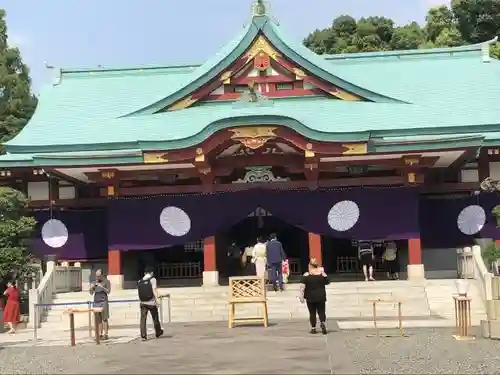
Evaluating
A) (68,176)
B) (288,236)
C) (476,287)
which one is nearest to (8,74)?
(68,176)

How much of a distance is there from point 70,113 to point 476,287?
13.1 metres

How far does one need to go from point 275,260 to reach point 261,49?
6.43m

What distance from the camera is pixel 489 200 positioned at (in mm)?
20031

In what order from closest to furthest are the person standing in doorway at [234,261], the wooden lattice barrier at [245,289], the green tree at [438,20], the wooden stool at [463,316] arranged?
the wooden stool at [463,316], the wooden lattice barrier at [245,289], the person standing in doorway at [234,261], the green tree at [438,20]

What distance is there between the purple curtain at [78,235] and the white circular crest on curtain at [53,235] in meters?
0.08

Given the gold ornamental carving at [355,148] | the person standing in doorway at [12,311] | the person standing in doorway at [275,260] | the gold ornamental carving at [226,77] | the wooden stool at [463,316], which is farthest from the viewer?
the gold ornamental carving at [226,77]

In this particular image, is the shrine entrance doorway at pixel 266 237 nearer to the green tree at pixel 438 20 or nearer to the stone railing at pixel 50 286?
the stone railing at pixel 50 286

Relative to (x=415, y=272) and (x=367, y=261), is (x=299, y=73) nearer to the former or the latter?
(x=367, y=261)

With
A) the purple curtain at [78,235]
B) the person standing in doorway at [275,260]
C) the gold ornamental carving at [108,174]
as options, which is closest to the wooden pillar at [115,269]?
the purple curtain at [78,235]

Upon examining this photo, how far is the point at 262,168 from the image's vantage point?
19703 mm

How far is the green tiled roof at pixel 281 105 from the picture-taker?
62.3 ft

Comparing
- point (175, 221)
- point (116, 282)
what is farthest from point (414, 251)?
point (116, 282)

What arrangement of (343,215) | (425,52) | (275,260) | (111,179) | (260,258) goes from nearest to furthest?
1. (275,260)
2. (260,258)
3. (343,215)
4. (111,179)
5. (425,52)

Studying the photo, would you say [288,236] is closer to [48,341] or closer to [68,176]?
[68,176]
